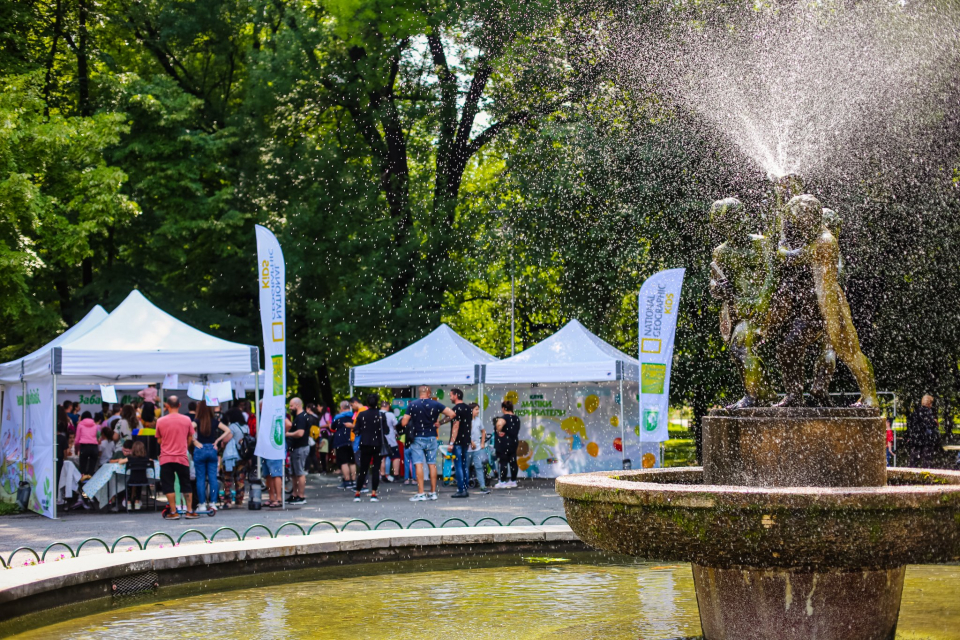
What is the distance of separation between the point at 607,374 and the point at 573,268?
6.52 metres

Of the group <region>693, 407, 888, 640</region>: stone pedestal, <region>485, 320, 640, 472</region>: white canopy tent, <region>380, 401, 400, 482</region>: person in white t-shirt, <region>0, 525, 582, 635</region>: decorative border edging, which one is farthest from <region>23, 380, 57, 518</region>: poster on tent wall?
<region>693, 407, 888, 640</region>: stone pedestal

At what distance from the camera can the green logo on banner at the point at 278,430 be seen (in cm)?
1537

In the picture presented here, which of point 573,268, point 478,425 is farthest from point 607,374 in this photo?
point 573,268

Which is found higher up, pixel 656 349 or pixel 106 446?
pixel 656 349

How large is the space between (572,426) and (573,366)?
2.19 meters

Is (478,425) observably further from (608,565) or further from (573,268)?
(608,565)

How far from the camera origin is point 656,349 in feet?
55.2

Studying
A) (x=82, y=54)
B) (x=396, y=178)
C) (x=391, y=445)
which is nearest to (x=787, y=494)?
(x=391, y=445)

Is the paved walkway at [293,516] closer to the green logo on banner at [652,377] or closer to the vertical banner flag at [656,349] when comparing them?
the vertical banner flag at [656,349]

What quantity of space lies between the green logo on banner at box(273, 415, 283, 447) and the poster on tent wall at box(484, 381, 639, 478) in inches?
274

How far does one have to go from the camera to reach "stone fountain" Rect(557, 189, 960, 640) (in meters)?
5.29

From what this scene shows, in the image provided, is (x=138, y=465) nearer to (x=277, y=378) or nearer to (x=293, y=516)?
(x=277, y=378)

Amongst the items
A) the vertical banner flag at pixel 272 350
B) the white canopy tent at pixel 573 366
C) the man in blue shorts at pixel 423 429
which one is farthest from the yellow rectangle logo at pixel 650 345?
the vertical banner flag at pixel 272 350

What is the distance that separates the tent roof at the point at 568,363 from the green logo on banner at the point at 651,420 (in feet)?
7.28
